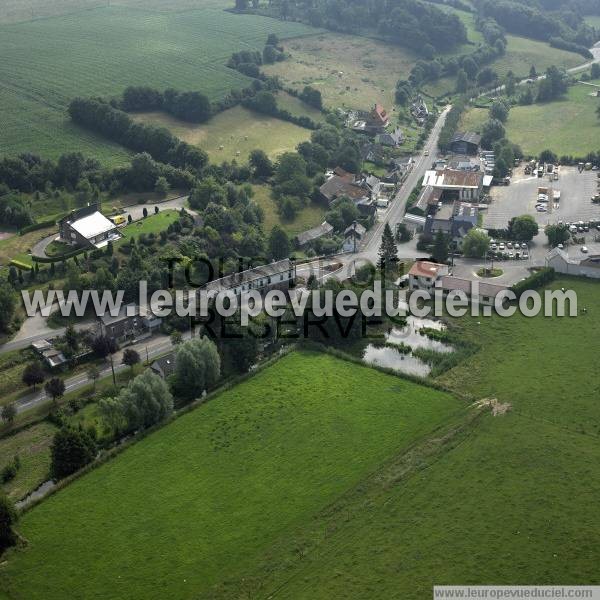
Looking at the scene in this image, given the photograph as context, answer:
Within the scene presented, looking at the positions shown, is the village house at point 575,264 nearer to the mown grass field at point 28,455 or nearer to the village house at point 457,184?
the village house at point 457,184

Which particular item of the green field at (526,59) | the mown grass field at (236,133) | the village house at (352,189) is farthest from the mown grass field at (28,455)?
the green field at (526,59)

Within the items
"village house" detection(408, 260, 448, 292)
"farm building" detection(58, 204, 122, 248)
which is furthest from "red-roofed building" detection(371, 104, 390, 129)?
"farm building" detection(58, 204, 122, 248)

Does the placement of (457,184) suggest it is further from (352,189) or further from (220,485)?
(220,485)

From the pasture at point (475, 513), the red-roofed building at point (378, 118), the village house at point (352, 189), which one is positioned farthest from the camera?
the red-roofed building at point (378, 118)

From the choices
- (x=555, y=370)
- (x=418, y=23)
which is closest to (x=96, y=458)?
(x=555, y=370)


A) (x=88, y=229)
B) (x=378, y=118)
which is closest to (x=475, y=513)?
(x=88, y=229)

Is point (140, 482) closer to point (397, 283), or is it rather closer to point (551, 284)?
point (397, 283)
